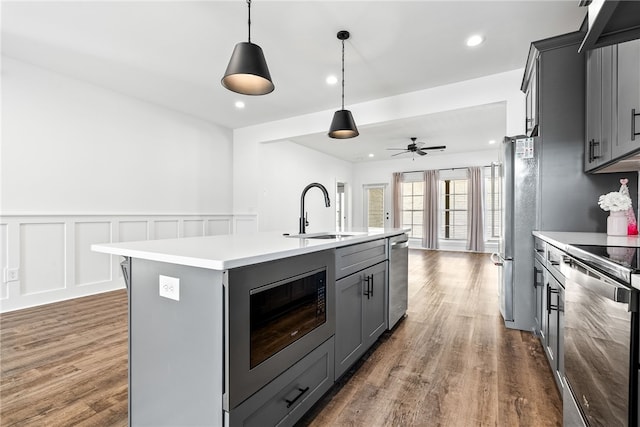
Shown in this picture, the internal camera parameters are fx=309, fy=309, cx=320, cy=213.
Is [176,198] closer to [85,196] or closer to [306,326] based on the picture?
[85,196]

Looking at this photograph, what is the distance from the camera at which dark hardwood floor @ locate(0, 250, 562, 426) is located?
1.65 m

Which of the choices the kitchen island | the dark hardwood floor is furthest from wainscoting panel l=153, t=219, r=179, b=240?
the kitchen island

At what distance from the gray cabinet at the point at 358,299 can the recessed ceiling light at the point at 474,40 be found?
216 centimetres

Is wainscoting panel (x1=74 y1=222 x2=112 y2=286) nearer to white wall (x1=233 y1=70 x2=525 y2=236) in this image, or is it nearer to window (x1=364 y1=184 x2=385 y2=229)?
white wall (x1=233 y1=70 x2=525 y2=236)

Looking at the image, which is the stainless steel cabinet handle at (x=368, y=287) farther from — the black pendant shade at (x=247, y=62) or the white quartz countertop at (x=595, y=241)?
the black pendant shade at (x=247, y=62)

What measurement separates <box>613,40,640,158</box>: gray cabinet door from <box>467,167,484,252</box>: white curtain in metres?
6.56

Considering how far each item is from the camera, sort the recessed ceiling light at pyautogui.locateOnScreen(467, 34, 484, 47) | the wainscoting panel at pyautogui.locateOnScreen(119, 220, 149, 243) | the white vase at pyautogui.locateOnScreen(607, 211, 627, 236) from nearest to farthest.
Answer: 1. the white vase at pyautogui.locateOnScreen(607, 211, 627, 236)
2. the recessed ceiling light at pyautogui.locateOnScreen(467, 34, 484, 47)
3. the wainscoting panel at pyautogui.locateOnScreen(119, 220, 149, 243)

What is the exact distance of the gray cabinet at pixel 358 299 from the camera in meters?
1.89

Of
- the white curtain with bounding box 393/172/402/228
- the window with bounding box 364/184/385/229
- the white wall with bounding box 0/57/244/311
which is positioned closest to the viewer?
the white wall with bounding box 0/57/244/311

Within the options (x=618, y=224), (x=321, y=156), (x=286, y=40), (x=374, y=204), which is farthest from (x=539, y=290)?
(x=374, y=204)

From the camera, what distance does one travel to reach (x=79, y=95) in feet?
12.8

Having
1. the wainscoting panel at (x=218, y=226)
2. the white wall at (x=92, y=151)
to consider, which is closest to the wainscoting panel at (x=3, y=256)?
the white wall at (x=92, y=151)

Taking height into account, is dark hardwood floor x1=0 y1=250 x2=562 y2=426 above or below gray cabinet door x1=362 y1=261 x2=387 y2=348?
below

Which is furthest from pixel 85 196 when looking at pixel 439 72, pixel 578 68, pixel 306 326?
pixel 578 68
